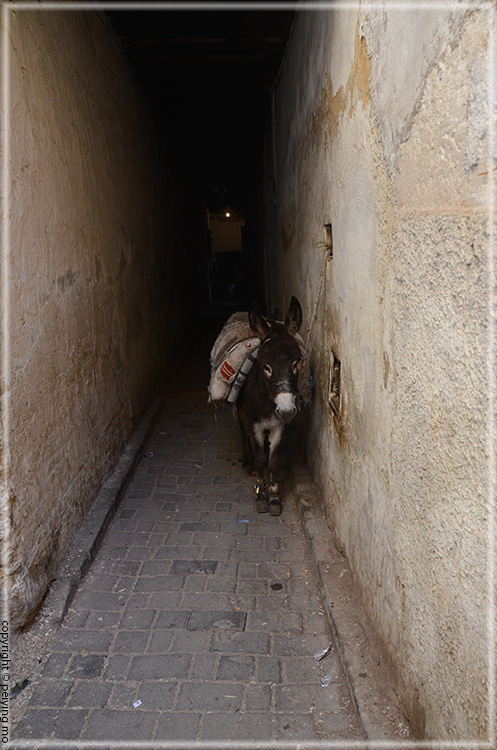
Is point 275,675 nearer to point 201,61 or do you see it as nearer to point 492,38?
point 492,38

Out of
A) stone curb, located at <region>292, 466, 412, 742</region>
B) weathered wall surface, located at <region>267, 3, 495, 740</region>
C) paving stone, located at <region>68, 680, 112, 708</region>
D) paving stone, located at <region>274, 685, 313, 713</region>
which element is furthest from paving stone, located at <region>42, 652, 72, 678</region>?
→ weathered wall surface, located at <region>267, 3, 495, 740</region>

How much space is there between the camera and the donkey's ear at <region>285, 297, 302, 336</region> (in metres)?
5.18

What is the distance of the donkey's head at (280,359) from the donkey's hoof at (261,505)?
1.18 m

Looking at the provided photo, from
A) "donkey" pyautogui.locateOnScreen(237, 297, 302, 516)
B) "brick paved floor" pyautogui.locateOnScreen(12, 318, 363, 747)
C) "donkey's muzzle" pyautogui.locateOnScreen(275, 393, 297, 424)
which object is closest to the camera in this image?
"brick paved floor" pyautogui.locateOnScreen(12, 318, 363, 747)

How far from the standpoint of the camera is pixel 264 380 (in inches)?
195

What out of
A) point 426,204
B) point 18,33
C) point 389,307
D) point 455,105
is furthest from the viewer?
point 18,33

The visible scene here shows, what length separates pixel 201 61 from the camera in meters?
7.43

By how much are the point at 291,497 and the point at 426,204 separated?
394 cm

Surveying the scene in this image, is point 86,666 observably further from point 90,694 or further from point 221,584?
point 221,584

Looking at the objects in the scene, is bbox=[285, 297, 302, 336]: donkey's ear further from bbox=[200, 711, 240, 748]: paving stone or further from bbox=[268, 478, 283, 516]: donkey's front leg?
bbox=[200, 711, 240, 748]: paving stone

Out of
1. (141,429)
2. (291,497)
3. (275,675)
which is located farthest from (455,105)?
(141,429)

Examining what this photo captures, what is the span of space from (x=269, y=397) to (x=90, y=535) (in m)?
1.92

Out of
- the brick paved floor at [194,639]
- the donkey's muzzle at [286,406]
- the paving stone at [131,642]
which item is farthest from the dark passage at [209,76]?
the paving stone at [131,642]

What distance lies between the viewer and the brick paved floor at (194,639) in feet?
9.53
